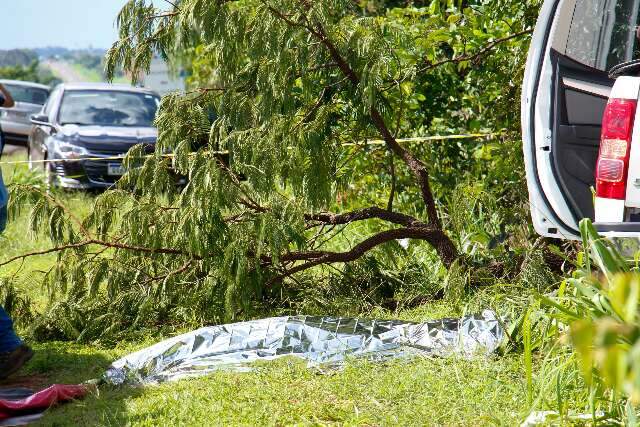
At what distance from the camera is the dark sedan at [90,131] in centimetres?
1239

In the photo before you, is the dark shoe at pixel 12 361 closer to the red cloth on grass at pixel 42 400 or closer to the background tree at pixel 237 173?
the red cloth on grass at pixel 42 400

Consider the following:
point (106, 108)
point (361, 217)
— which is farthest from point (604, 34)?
point (106, 108)

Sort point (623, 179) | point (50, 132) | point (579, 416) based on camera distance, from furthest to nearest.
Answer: point (50, 132)
point (623, 179)
point (579, 416)

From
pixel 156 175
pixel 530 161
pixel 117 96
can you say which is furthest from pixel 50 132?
pixel 530 161

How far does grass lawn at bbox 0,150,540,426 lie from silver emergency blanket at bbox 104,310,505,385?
0.47 feet

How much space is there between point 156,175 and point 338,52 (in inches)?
57.7

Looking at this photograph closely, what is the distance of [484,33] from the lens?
24.4 feet

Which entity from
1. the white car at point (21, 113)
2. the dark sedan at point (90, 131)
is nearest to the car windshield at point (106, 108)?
the dark sedan at point (90, 131)

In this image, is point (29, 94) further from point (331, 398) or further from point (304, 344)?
point (331, 398)

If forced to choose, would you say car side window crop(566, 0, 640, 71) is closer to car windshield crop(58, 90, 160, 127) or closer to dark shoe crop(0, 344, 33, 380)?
dark shoe crop(0, 344, 33, 380)

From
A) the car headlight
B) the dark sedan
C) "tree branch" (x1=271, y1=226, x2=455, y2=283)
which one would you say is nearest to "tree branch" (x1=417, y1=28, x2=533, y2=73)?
"tree branch" (x1=271, y1=226, x2=455, y2=283)

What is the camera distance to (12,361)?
5.45 metres

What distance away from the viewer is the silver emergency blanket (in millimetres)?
4930

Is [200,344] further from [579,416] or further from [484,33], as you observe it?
[484,33]
